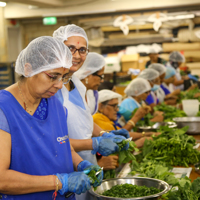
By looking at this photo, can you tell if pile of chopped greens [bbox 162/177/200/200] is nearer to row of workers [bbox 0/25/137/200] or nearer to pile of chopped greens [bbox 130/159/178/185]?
pile of chopped greens [bbox 130/159/178/185]

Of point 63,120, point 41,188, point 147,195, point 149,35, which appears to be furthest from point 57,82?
point 149,35

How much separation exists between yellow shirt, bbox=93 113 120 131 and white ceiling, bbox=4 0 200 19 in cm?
546

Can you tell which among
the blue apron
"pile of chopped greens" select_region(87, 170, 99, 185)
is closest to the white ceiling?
the blue apron

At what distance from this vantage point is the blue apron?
1431mm

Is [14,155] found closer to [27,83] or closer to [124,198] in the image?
[27,83]

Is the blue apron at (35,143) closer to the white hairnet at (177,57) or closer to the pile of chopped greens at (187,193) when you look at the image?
the pile of chopped greens at (187,193)

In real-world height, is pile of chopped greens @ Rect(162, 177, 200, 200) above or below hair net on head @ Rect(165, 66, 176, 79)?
below

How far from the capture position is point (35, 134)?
1506 mm

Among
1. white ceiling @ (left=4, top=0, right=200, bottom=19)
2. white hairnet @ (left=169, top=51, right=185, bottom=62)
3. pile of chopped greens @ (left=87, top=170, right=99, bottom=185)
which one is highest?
A: white ceiling @ (left=4, top=0, right=200, bottom=19)

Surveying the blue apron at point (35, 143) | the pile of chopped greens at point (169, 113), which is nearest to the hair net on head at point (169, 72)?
the pile of chopped greens at point (169, 113)

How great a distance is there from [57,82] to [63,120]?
1.01 feet

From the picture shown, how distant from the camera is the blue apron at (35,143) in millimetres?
1431

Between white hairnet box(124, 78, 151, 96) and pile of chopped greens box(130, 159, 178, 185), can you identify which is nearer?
pile of chopped greens box(130, 159, 178, 185)

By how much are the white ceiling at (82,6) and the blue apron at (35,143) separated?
268 inches
